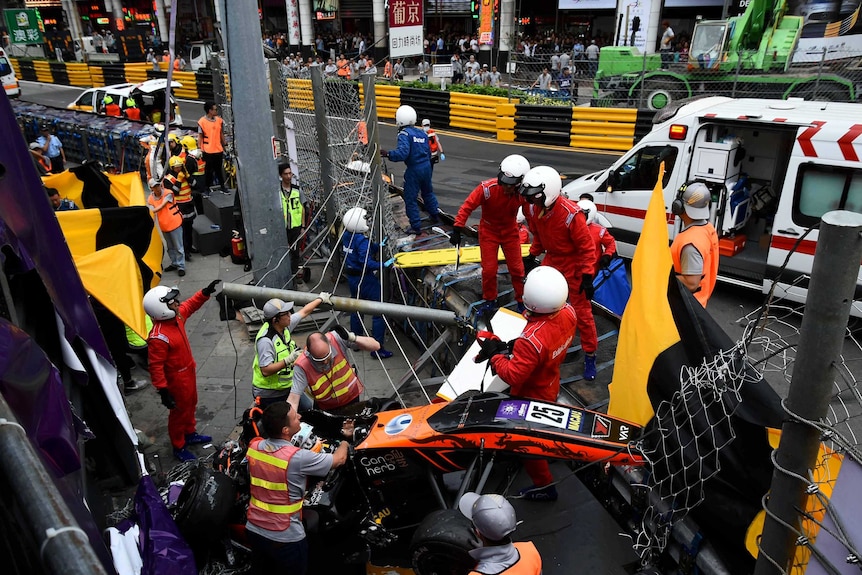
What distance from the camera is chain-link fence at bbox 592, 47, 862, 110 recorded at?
15.8m

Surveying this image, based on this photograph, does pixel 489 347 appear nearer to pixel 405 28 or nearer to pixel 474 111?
pixel 405 28

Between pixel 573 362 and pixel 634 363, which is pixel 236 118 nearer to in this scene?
pixel 573 362

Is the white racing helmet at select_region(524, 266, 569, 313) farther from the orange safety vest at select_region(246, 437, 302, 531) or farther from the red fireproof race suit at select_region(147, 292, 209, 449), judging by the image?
the red fireproof race suit at select_region(147, 292, 209, 449)

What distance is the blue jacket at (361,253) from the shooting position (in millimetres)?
7758

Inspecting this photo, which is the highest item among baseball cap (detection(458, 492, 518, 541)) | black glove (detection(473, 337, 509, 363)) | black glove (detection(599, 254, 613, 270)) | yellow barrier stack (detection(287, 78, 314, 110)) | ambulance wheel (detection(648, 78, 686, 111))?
yellow barrier stack (detection(287, 78, 314, 110))

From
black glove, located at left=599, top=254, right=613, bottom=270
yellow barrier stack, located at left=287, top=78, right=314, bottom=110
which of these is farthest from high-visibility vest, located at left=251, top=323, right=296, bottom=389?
yellow barrier stack, located at left=287, top=78, right=314, bottom=110

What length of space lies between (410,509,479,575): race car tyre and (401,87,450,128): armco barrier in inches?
707

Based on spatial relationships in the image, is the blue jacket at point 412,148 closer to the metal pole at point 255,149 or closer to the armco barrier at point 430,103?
the metal pole at point 255,149

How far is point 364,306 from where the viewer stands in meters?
5.12

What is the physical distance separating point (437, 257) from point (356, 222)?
3.96ft

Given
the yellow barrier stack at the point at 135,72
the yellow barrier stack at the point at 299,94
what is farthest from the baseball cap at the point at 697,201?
the yellow barrier stack at the point at 135,72

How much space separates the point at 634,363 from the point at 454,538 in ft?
5.79

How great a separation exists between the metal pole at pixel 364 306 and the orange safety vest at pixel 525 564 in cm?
199

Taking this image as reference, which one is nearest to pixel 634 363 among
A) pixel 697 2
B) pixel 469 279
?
pixel 469 279
